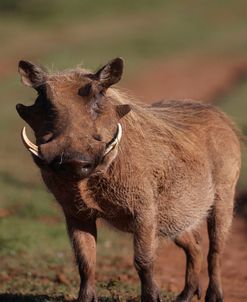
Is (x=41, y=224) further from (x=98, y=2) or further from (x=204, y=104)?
(x=98, y=2)

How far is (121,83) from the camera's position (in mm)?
26375

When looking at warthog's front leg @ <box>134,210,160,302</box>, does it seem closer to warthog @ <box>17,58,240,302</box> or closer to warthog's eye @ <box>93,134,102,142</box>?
warthog @ <box>17,58,240,302</box>

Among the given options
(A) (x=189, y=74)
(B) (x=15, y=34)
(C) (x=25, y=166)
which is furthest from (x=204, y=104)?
(B) (x=15, y=34)

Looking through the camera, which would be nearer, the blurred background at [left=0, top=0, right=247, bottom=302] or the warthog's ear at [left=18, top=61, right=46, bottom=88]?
the warthog's ear at [left=18, top=61, right=46, bottom=88]

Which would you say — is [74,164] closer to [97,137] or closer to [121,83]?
[97,137]

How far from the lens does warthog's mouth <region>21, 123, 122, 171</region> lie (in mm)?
5496

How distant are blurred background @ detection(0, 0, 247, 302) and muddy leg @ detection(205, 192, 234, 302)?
1.33 ft

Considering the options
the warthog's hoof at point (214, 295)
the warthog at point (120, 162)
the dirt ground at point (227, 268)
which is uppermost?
the warthog at point (120, 162)

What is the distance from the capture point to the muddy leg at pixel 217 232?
24.5 ft

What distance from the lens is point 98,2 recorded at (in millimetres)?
40531

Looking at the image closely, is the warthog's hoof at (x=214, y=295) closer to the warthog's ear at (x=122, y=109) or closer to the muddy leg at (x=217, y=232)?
the muddy leg at (x=217, y=232)

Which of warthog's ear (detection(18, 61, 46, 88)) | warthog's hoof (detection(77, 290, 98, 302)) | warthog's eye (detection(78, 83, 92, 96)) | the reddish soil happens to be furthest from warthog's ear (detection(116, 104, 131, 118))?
the reddish soil

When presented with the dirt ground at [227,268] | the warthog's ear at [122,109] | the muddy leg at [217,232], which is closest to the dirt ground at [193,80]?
the dirt ground at [227,268]

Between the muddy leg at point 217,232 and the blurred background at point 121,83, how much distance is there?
1.33 feet
